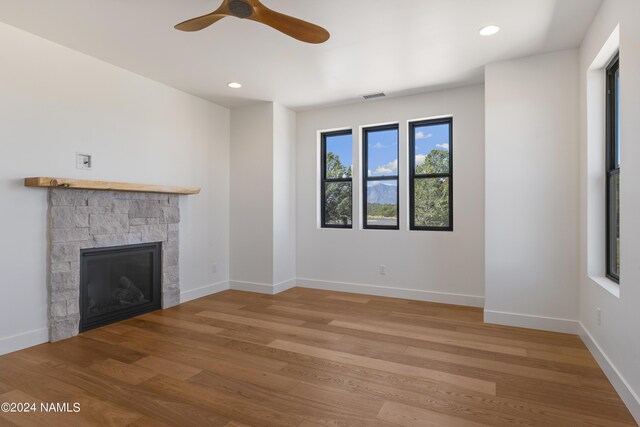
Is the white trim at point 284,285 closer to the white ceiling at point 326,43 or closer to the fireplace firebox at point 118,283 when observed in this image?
the fireplace firebox at point 118,283

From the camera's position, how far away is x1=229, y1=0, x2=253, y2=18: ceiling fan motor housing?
6.60 feet

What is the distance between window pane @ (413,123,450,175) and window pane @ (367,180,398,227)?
438mm

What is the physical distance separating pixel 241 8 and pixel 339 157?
10.7ft

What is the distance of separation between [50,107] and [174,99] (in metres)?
1.41

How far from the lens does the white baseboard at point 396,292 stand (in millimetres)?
4242

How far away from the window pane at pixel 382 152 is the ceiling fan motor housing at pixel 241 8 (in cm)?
305

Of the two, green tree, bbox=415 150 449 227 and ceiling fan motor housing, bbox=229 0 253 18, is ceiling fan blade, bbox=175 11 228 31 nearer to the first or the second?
ceiling fan motor housing, bbox=229 0 253 18

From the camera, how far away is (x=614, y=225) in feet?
9.03

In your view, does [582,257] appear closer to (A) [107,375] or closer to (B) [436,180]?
(B) [436,180]

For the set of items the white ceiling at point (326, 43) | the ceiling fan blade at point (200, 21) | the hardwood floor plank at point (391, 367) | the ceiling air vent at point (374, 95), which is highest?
the ceiling air vent at point (374, 95)

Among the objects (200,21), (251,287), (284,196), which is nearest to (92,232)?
(251,287)

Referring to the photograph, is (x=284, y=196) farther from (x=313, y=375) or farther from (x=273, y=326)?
(x=313, y=375)

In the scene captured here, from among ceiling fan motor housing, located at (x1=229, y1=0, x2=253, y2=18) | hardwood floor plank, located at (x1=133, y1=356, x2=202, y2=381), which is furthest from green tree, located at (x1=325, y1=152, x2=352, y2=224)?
ceiling fan motor housing, located at (x1=229, y1=0, x2=253, y2=18)

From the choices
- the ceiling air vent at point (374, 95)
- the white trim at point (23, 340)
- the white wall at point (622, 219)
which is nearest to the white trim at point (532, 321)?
the white wall at point (622, 219)
